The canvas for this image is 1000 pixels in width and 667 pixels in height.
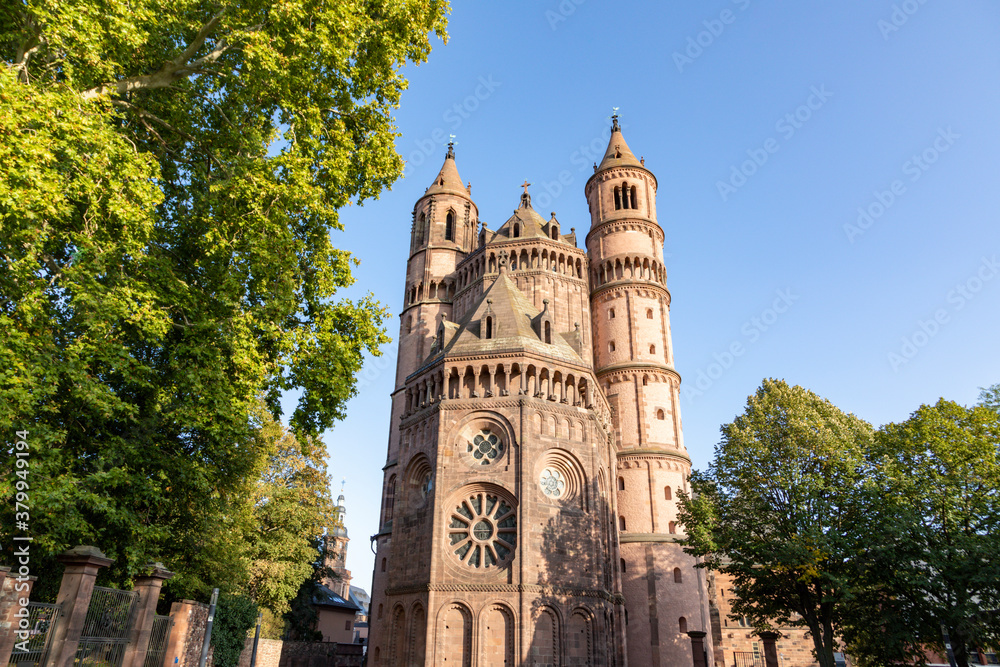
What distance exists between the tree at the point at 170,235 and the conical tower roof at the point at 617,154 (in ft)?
99.4

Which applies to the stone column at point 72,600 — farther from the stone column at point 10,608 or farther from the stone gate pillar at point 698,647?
the stone gate pillar at point 698,647

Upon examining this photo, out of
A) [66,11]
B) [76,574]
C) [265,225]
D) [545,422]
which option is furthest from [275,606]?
[66,11]

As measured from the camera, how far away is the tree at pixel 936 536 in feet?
69.9

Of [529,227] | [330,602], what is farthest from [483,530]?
[330,602]

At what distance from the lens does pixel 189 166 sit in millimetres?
17078

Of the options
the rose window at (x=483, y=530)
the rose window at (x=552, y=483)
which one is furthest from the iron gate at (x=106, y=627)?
the rose window at (x=552, y=483)

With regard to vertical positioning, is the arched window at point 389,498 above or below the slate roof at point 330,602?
above

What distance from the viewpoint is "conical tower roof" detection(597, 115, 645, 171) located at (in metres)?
47.8

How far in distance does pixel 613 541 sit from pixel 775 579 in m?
7.32

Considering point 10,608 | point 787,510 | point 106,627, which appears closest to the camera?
point 10,608

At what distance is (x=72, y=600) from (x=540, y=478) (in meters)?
18.1

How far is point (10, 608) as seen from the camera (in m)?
10.8

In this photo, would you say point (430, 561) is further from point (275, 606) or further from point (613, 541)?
point (275, 606)

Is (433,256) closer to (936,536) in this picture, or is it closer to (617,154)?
(617,154)
